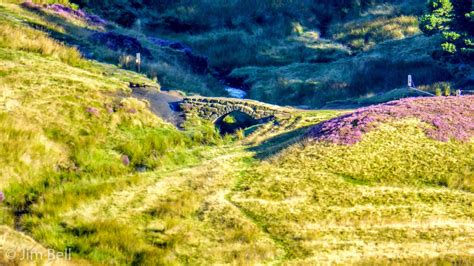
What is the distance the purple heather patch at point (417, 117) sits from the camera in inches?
1078

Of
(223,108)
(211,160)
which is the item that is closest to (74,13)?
(223,108)

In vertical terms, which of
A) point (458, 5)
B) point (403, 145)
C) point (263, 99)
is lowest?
point (263, 99)

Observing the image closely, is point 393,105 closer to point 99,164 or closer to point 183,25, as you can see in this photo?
point 99,164

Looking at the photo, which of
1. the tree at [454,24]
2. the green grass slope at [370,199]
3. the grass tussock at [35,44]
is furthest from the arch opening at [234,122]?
the tree at [454,24]

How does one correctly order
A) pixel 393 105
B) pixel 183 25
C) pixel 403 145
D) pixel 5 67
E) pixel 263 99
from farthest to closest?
pixel 183 25
pixel 263 99
pixel 393 105
pixel 5 67
pixel 403 145

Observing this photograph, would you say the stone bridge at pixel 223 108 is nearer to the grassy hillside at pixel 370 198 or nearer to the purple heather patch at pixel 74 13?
the grassy hillside at pixel 370 198

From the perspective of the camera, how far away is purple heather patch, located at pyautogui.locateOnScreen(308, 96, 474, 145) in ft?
89.8

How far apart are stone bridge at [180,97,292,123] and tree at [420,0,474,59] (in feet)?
63.4

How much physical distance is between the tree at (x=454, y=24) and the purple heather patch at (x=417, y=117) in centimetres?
1393

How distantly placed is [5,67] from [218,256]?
19049 mm

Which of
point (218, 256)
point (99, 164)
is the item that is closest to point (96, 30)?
point (99, 164)

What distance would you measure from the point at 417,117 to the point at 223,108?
492 inches

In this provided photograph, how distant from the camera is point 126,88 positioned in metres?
33.2

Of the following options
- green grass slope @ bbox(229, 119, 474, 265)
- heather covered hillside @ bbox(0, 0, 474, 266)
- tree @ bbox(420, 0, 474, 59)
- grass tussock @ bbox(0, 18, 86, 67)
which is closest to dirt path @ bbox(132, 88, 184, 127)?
heather covered hillside @ bbox(0, 0, 474, 266)
